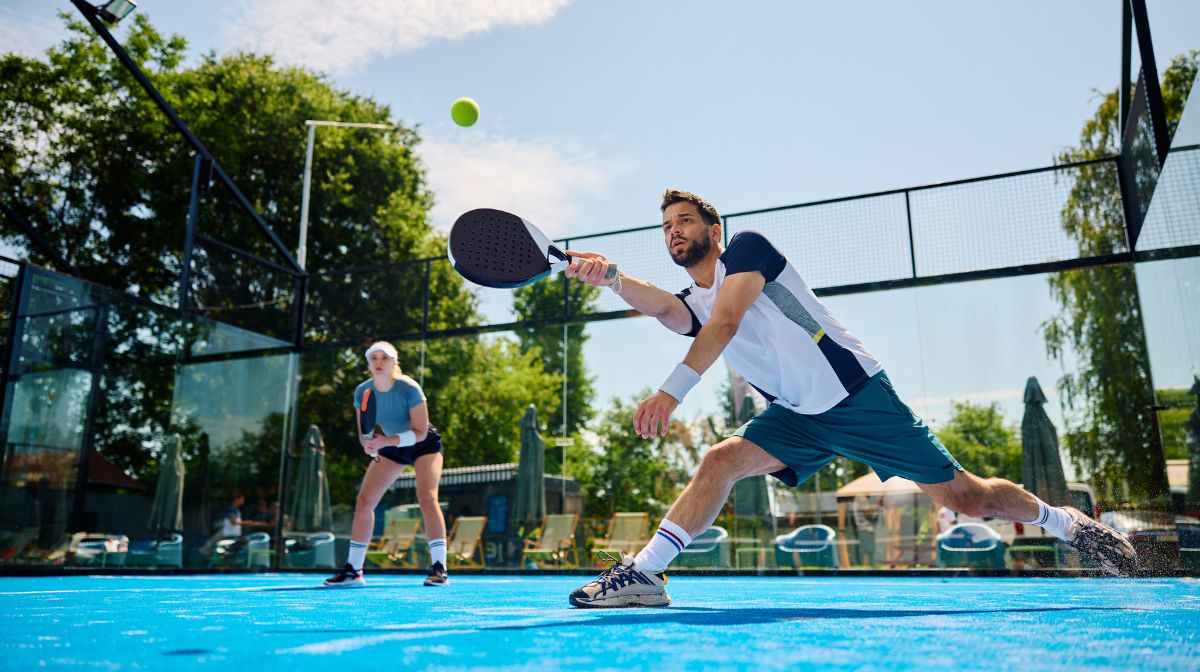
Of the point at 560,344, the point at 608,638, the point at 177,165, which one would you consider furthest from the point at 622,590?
the point at 177,165

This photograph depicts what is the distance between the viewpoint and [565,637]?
2162mm

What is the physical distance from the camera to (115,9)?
31.2 ft

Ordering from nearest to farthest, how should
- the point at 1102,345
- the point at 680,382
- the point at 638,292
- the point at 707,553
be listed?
the point at 680,382, the point at 638,292, the point at 1102,345, the point at 707,553

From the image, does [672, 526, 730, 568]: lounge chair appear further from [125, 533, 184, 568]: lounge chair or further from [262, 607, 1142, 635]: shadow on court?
[262, 607, 1142, 635]: shadow on court

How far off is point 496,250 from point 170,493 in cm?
939

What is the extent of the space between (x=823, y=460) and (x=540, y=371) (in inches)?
376

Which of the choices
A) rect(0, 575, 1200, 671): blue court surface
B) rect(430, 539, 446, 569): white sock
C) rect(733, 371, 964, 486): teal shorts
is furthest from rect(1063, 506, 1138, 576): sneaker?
rect(430, 539, 446, 569): white sock

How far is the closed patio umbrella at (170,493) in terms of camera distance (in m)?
10.8

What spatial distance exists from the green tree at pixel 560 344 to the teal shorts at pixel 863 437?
29.2 feet

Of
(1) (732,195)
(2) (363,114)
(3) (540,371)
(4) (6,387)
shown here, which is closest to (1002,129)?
(1) (732,195)

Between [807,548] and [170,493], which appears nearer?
[807,548]

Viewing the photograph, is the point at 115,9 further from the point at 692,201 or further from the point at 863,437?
the point at 863,437

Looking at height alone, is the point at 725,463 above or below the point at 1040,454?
below

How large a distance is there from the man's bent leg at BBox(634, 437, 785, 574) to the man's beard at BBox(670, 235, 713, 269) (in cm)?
78
